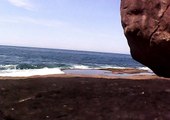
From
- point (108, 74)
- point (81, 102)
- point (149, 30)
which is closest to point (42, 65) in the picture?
point (108, 74)

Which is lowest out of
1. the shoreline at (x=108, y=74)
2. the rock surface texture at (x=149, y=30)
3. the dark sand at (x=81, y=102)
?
the shoreline at (x=108, y=74)

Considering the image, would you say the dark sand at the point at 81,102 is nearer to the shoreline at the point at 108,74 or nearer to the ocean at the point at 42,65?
the shoreline at the point at 108,74

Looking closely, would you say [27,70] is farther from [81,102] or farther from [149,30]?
[81,102]

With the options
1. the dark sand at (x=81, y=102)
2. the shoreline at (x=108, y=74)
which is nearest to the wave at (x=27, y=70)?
the shoreline at (x=108, y=74)

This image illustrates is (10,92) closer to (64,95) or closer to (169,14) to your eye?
(64,95)

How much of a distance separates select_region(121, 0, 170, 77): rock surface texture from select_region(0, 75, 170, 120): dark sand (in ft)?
24.5

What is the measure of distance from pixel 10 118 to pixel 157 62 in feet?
48.6

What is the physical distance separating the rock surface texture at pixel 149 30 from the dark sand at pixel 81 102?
747 cm

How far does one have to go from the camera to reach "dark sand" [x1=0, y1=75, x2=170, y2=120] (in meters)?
8.99

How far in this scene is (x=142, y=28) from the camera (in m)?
20.9

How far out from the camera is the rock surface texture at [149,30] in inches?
787

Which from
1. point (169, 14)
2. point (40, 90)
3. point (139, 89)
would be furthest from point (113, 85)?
point (169, 14)

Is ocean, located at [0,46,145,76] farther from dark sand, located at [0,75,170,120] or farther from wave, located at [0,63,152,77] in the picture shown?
dark sand, located at [0,75,170,120]

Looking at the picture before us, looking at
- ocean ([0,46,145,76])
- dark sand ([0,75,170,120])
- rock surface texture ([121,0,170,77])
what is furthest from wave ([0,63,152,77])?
dark sand ([0,75,170,120])
